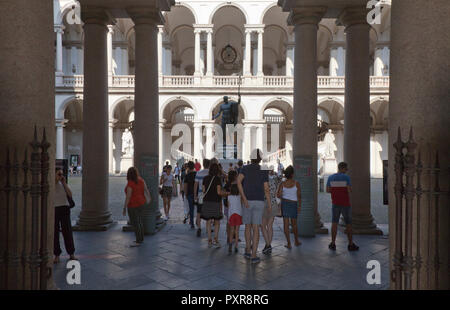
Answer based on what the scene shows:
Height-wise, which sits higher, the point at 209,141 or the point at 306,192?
the point at 209,141

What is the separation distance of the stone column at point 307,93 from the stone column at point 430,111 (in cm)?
374

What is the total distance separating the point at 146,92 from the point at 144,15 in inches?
64.5

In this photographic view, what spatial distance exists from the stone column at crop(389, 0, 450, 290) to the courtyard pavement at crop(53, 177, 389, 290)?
4.36 feet

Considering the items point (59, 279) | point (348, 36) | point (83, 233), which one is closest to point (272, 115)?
point (348, 36)

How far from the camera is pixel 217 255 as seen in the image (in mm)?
4699

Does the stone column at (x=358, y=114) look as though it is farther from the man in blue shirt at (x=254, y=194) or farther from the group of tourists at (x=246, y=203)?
the man in blue shirt at (x=254, y=194)

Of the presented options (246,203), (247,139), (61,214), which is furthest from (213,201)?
(247,139)

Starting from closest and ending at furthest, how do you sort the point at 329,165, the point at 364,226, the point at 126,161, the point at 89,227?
the point at 364,226 < the point at 89,227 < the point at 329,165 < the point at 126,161

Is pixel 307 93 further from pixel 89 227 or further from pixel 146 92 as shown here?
pixel 89 227

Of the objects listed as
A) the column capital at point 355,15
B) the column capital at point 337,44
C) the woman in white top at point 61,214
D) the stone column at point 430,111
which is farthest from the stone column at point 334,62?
the woman in white top at point 61,214

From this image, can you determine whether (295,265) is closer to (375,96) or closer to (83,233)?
(83,233)

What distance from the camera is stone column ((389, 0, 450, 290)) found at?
2.39 metres

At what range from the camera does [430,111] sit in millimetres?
2426
